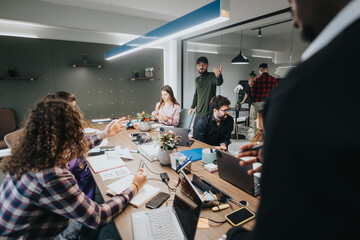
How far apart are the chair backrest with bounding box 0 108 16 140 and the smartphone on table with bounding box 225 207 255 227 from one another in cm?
479

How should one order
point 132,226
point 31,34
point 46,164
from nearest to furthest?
point 46,164, point 132,226, point 31,34

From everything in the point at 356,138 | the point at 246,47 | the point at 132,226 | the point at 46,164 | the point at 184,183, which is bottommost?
the point at 132,226

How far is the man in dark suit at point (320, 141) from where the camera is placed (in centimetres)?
27

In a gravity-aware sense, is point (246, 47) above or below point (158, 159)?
above

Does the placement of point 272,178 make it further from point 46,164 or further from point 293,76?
point 46,164

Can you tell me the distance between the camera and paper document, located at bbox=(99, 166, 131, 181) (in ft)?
5.26

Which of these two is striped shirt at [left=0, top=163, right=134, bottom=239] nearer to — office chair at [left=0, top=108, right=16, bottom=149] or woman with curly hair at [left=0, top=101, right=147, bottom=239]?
woman with curly hair at [left=0, top=101, right=147, bottom=239]

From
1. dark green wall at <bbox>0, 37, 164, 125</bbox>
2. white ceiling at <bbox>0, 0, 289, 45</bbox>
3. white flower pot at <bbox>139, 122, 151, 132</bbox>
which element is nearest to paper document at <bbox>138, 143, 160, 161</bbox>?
white flower pot at <bbox>139, 122, 151, 132</bbox>

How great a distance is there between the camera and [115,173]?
167cm

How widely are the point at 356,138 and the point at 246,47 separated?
443 centimetres

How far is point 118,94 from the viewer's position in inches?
205

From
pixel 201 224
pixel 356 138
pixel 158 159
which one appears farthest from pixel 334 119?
pixel 158 159

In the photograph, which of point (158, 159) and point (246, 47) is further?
point (246, 47)

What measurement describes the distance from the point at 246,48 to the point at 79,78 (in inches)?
157
